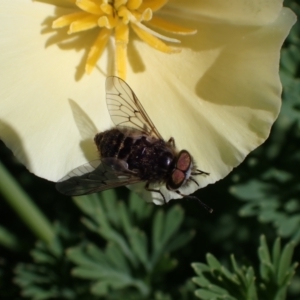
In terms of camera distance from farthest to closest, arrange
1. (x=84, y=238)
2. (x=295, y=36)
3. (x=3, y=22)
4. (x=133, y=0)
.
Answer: (x=84, y=238), (x=295, y=36), (x=133, y=0), (x=3, y=22)

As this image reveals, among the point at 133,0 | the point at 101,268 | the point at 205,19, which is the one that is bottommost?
the point at 101,268

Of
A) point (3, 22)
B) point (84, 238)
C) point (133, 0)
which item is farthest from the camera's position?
point (84, 238)

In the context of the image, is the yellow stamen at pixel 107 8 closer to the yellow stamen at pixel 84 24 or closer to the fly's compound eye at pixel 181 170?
the yellow stamen at pixel 84 24

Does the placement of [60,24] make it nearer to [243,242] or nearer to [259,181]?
[259,181]

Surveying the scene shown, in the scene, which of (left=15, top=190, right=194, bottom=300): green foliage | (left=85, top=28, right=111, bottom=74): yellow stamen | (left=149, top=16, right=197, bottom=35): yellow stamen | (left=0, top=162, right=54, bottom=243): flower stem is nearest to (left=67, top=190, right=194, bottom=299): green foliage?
(left=15, top=190, right=194, bottom=300): green foliage

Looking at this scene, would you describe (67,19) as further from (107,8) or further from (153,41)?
(153,41)

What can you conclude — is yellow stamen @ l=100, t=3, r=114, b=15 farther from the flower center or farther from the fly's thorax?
the fly's thorax

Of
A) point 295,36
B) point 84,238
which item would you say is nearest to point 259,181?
point 295,36
